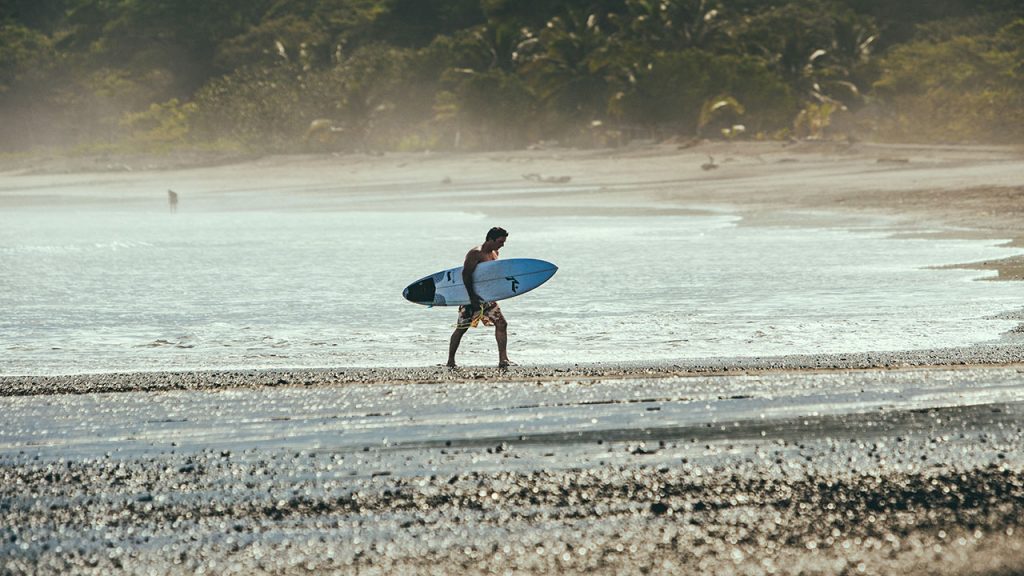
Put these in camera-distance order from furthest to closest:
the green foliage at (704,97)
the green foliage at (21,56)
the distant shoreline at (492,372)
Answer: the green foliage at (21,56), the green foliage at (704,97), the distant shoreline at (492,372)

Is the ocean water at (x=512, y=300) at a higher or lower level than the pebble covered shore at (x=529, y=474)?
lower

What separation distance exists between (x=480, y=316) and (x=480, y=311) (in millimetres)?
43

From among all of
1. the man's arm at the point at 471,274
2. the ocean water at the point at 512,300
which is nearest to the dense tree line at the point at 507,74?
the ocean water at the point at 512,300

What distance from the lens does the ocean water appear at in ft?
41.8

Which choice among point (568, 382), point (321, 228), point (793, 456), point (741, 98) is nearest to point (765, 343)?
point (568, 382)

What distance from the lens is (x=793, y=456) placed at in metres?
7.48

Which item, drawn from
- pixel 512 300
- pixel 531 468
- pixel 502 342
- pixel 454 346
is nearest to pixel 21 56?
pixel 512 300

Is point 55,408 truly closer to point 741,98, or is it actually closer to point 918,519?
point 918,519

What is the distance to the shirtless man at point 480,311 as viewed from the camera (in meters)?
11.2

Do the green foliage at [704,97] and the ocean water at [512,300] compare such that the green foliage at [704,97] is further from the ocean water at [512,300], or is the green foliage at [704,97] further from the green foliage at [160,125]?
the green foliage at [160,125]

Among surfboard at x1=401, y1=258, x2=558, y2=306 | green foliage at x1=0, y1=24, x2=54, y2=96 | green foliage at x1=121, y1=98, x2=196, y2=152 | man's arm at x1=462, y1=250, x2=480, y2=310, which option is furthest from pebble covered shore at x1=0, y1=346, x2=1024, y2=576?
green foliage at x1=0, y1=24, x2=54, y2=96

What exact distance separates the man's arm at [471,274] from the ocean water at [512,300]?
0.86 m

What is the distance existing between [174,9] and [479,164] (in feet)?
152

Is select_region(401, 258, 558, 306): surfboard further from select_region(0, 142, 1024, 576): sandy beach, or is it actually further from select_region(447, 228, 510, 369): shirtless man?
select_region(0, 142, 1024, 576): sandy beach
